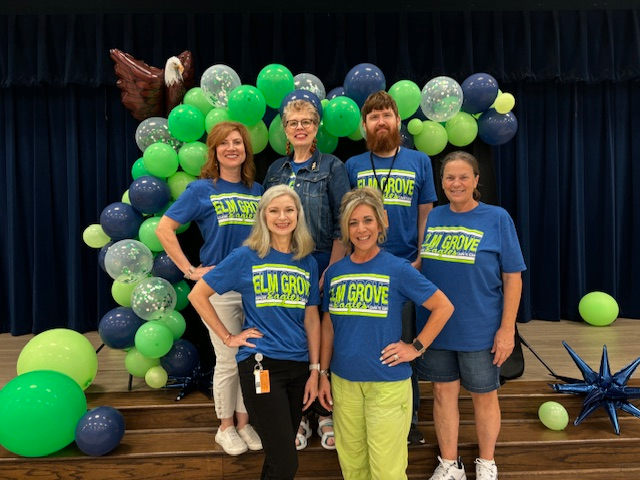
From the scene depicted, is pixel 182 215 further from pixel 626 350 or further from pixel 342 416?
pixel 626 350

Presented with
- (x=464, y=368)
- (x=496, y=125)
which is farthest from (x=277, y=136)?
(x=464, y=368)

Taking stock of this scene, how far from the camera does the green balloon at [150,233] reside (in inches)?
105

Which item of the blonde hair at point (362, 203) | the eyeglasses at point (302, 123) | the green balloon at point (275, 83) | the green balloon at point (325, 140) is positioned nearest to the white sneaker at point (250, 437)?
the blonde hair at point (362, 203)

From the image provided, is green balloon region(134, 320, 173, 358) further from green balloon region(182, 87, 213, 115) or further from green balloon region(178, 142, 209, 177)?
green balloon region(182, 87, 213, 115)

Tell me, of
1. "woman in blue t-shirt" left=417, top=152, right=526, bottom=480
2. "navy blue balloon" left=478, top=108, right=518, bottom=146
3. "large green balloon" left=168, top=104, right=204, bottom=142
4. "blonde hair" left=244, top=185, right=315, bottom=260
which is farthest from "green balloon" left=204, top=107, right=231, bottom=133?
"navy blue balloon" left=478, top=108, right=518, bottom=146

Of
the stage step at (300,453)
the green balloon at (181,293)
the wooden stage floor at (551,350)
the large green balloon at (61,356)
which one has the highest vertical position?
the green balloon at (181,293)

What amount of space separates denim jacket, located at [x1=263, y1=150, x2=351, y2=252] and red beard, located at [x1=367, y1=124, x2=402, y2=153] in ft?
0.57

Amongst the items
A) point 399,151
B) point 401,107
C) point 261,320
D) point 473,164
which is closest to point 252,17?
point 401,107

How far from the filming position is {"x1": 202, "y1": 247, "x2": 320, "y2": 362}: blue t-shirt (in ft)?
5.58

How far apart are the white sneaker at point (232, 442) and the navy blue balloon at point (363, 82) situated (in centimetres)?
192

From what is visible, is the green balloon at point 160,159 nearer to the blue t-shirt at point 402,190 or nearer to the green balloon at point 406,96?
the blue t-shirt at point 402,190

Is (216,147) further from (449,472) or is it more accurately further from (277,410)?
(449,472)

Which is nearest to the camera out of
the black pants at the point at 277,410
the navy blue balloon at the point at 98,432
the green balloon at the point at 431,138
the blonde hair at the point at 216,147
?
the black pants at the point at 277,410

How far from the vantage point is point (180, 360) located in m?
2.67
